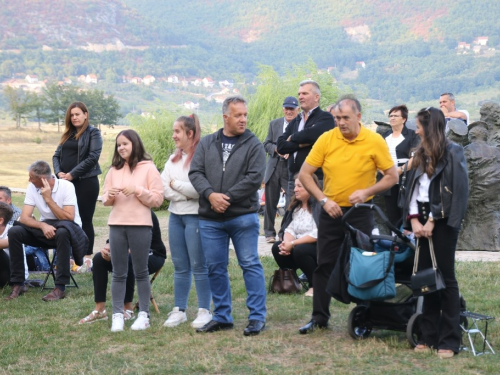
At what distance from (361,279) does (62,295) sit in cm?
386

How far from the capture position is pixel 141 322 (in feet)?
22.2

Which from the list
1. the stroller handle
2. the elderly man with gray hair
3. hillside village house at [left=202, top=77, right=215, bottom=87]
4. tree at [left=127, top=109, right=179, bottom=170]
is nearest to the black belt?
the stroller handle

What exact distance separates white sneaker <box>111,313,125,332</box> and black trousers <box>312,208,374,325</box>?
1634mm

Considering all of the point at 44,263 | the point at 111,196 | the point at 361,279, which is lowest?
the point at 44,263

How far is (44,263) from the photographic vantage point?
10078 mm

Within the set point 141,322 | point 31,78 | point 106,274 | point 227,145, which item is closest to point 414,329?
point 227,145

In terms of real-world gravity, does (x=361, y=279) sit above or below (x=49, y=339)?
above

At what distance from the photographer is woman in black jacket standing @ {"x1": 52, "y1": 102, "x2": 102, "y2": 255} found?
9406 millimetres

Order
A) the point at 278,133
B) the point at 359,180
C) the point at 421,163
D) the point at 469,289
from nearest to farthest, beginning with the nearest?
1. the point at 421,163
2. the point at 359,180
3. the point at 469,289
4. the point at 278,133

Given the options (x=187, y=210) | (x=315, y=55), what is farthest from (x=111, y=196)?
(x=315, y=55)

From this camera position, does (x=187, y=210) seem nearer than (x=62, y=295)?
Yes

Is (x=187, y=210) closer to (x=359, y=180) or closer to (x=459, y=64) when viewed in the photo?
(x=359, y=180)

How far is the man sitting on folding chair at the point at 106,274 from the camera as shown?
23.6ft

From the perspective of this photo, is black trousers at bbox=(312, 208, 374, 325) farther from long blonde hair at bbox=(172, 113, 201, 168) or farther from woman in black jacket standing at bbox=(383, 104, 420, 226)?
woman in black jacket standing at bbox=(383, 104, 420, 226)
